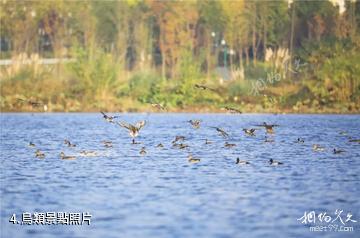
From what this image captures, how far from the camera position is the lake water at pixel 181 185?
712 inches

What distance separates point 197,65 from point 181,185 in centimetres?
4004

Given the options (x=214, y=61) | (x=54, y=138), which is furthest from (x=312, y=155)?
(x=214, y=61)

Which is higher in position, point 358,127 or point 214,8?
point 214,8

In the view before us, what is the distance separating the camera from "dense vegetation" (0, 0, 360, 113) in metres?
59.0

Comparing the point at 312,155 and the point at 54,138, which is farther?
the point at 54,138

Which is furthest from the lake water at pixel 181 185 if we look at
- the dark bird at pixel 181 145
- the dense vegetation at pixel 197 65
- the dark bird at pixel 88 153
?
the dense vegetation at pixel 197 65

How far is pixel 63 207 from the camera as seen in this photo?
2041cm

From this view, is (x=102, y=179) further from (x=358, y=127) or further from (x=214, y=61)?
(x=214, y=61)

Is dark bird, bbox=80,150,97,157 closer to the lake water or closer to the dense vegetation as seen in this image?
the lake water

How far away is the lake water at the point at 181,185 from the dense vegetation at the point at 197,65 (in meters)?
15.7

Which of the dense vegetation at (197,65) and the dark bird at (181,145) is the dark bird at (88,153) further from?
the dense vegetation at (197,65)

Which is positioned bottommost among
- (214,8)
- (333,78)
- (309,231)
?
(309,231)

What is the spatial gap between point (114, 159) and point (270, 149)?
7.19m

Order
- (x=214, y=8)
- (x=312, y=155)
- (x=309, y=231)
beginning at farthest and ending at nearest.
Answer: (x=214, y=8)
(x=312, y=155)
(x=309, y=231)
